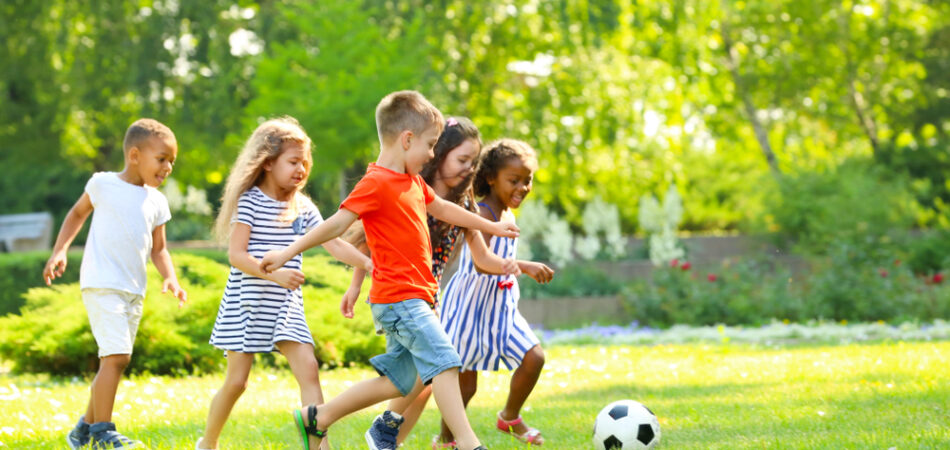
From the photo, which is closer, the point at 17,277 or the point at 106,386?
the point at 106,386

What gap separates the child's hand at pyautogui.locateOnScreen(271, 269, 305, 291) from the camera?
4047 mm

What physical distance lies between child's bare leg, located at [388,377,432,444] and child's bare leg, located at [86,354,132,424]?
4.56 ft

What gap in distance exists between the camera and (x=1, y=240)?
51.3 feet

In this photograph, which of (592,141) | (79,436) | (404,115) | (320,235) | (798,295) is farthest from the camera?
(592,141)

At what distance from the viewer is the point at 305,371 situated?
4277 mm

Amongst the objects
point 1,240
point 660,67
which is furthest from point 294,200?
point 660,67

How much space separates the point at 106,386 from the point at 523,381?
204 centimetres

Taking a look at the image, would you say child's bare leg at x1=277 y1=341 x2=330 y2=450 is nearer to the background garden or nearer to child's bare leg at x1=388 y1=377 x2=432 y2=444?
child's bare leg at x1=388 y1=377 x2=432 y2=444

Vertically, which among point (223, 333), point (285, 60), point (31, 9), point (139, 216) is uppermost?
point (31, 9)

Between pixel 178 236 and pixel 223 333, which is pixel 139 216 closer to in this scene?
pixel 223 333

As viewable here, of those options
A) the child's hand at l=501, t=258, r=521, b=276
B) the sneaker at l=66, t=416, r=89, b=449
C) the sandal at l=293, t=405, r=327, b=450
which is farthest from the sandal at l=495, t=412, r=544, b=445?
the sneaker at l=66, t=416, r=89, b=449

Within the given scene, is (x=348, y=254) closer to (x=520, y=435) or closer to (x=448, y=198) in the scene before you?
(x=448, y=198)

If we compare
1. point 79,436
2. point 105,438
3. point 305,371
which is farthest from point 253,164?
point 79,436

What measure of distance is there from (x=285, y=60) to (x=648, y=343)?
845cm
